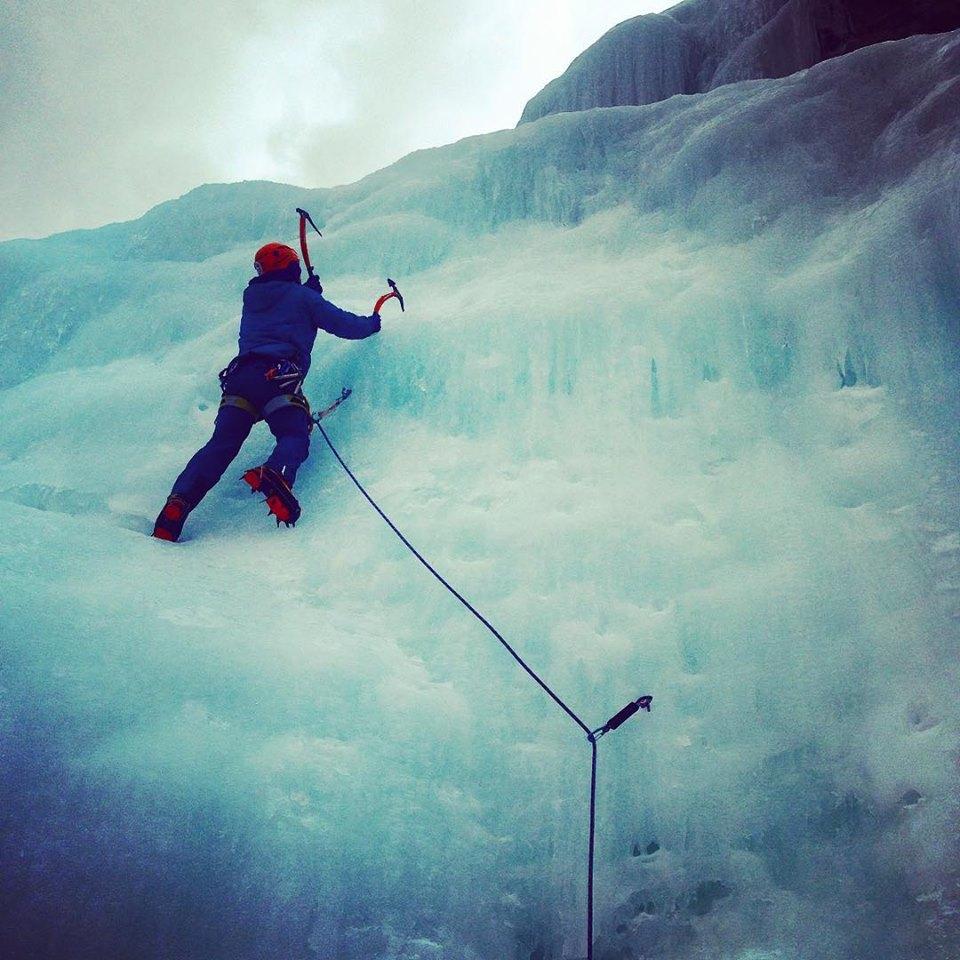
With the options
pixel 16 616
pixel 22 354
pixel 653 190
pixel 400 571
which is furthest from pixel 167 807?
pixel 22 354

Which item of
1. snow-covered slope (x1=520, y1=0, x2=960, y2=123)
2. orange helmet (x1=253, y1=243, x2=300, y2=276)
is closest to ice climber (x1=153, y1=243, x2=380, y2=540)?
orange helmet (x1=253, y1=243, x2=300, y2=276)

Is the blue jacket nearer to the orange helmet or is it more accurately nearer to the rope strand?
the orange helmet

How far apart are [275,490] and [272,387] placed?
1.88ft

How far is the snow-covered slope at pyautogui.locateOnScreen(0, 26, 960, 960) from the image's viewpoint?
4.18ft

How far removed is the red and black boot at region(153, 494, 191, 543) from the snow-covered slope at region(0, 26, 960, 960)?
15cm

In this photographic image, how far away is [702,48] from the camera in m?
10.5

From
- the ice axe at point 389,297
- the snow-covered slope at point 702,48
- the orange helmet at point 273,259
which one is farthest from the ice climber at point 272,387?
the snow-covered slope at point 702,48

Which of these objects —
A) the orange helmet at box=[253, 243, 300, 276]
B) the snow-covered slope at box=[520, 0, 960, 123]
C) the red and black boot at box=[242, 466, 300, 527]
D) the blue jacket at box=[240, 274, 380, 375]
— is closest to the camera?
the red and black boot at box=[242, 466, 300, 527]

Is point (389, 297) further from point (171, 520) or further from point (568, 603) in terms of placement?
point (568, 603)

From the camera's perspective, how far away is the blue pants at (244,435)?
2676mm

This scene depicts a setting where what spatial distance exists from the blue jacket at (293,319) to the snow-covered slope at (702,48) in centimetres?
880

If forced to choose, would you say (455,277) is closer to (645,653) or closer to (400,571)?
(400,571)

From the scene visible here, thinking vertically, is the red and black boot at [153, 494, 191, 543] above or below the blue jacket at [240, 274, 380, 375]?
below

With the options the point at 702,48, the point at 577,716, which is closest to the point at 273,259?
the point at 577,716
